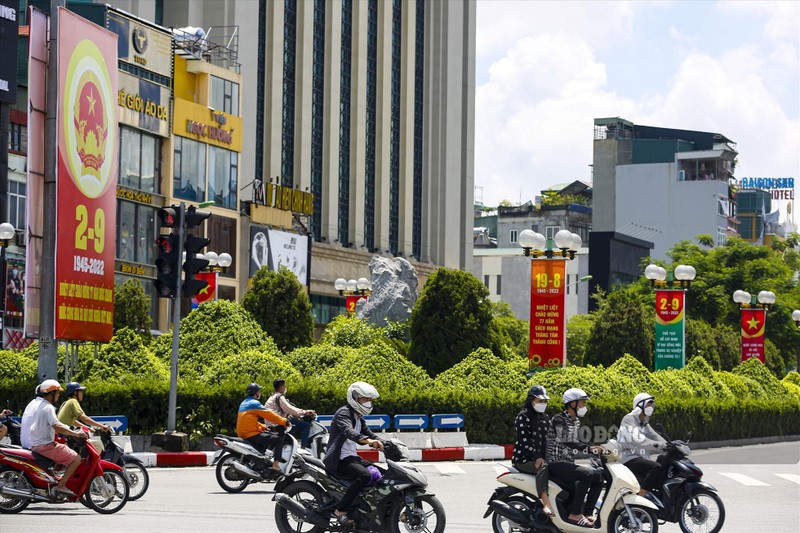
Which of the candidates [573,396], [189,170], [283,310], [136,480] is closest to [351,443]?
[573,396]

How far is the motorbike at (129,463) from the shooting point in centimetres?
1736

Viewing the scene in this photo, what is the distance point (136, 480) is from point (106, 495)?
1.44m

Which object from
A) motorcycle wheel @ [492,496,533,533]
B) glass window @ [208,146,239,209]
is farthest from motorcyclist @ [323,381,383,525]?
glass window @ [208,146,239,209]

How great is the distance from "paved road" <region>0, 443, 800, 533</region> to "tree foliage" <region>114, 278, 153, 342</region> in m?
22.8

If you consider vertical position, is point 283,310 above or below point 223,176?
below

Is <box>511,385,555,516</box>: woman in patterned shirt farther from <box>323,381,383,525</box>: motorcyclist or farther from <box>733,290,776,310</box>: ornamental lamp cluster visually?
<box>733,290,776,310</box>: ornamental lamp cluster

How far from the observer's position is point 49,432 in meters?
16.3

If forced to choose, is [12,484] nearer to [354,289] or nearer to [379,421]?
[379,421]

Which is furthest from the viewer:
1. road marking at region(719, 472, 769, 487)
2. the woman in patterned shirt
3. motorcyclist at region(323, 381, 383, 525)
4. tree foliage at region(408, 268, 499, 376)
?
tree foliage at region(408, 268, 499, 376)

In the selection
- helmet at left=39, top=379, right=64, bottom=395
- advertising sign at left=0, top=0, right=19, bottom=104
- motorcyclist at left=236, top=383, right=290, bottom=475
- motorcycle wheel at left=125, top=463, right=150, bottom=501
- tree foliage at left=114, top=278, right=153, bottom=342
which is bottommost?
motorcycle wheel at left=125, top=463, right=150, bottom=501

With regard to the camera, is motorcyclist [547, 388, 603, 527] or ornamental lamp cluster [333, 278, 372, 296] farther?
ornamental lamp cluster [333, 278, 372, 296]

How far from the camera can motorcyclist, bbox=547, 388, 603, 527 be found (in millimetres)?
14117

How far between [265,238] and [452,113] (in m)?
27.4

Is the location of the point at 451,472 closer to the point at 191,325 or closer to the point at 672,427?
the point at 191,325
